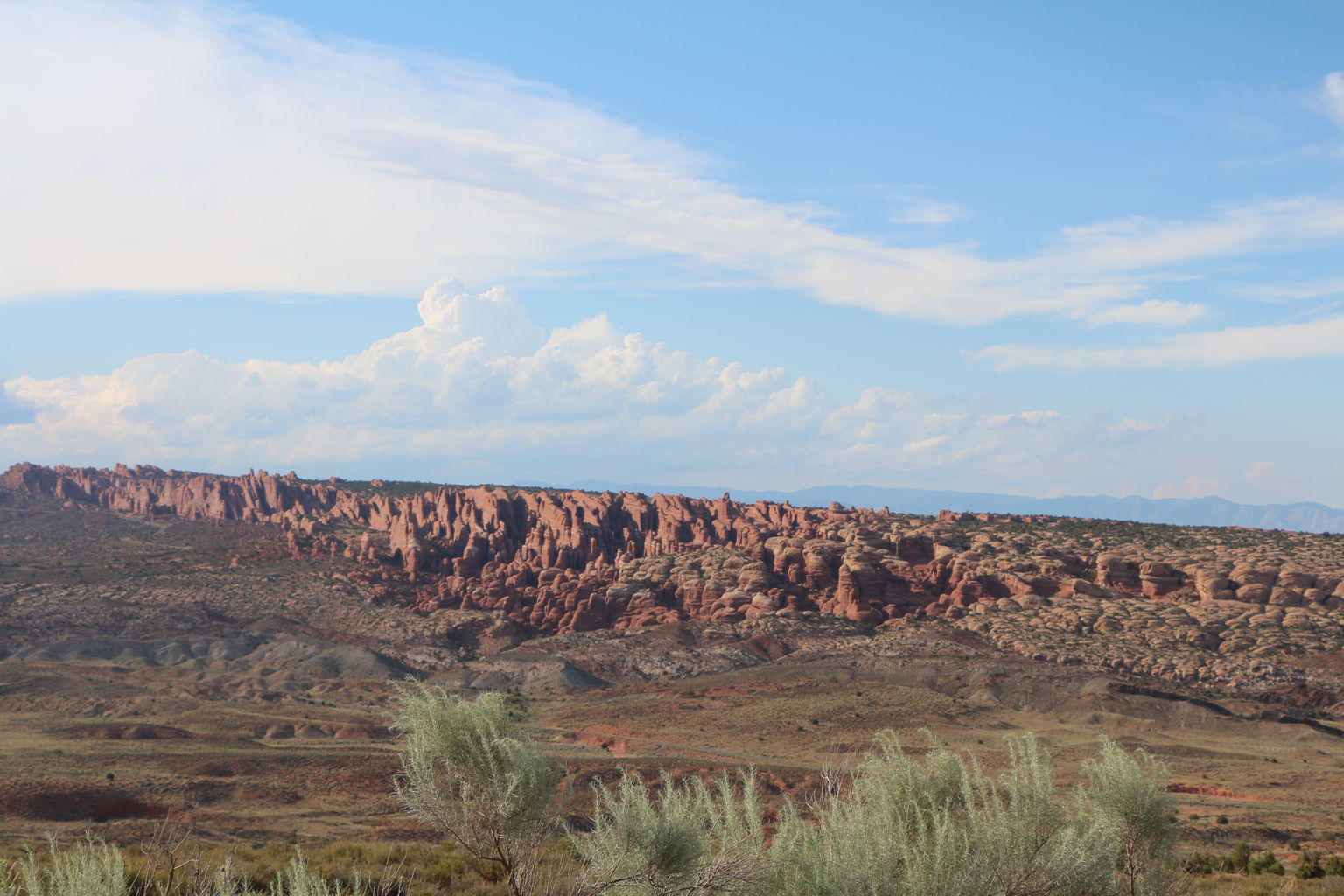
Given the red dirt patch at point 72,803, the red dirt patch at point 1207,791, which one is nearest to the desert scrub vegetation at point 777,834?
the red dirt patch at point 72,803

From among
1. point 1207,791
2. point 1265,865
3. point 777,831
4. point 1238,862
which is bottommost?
point 1207,791

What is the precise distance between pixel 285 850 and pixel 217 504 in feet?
464

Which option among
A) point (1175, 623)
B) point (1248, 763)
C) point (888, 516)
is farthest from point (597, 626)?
point (1248, 763)

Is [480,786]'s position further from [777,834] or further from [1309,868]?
[1309,868]

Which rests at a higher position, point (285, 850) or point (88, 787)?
point (285, 850)

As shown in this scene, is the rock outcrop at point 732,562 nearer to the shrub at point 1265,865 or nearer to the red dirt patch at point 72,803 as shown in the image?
the shrub at point 1265,865

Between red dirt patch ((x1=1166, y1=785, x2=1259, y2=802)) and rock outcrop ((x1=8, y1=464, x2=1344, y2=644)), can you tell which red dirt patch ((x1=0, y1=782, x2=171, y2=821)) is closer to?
red dirt patch ((x1=1166, y1=785, x2=1259, y2=802))

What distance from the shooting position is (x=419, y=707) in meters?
14.3

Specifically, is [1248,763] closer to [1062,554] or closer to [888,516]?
[1062,554]

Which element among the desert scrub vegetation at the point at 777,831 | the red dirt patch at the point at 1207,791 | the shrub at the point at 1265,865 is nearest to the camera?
the desert scrub vegetation at the point at 777,831

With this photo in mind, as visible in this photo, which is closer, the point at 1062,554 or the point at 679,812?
the point at 679,812

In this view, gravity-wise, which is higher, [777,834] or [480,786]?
[480,786]

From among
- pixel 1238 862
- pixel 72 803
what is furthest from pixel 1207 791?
pixel 72 803

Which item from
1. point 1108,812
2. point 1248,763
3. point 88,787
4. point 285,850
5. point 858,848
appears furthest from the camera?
point 1248,763
